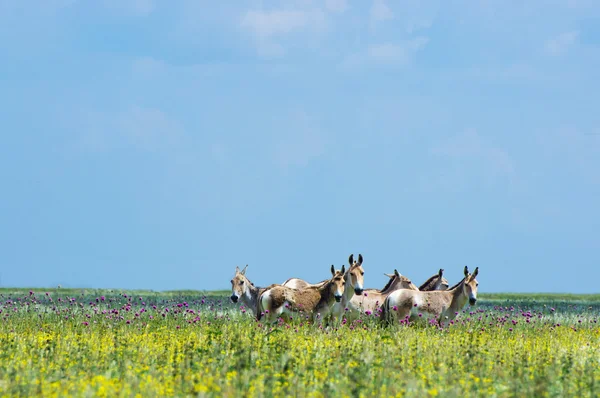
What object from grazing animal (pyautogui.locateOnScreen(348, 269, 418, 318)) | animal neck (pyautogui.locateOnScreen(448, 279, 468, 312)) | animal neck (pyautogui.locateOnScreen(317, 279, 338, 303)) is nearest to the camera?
animal neck (pyautogui.locateOnScreen(317, 279, 338, 303))

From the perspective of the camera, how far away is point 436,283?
26.9m

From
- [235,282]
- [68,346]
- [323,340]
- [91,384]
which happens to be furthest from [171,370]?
[235,282]

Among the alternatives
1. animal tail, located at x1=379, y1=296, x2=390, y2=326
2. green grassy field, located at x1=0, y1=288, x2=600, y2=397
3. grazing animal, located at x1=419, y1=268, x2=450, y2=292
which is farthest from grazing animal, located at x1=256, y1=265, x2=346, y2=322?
grazing animal, located at x1=419, y1=268, x2=450, y2=292

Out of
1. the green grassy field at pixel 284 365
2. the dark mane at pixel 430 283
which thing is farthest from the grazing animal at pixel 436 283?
the green grassy field at pixel 284 365

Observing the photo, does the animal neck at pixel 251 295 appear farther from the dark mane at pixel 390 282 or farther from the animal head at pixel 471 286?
the animal head at pixel 471 286

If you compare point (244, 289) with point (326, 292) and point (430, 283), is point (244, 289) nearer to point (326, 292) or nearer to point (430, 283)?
point (326, 292)

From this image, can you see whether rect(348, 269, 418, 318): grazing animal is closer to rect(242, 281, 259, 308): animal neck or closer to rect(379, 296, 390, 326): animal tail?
Result: rect(379, 296, 390, 326): animal tail

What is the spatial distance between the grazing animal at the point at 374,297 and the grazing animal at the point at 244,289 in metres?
3.90

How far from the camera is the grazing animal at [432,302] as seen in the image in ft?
71.9

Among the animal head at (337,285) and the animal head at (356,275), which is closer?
the animal head at (337,285)

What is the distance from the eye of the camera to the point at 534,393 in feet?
33.9

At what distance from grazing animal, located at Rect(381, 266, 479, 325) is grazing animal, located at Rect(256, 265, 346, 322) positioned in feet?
4.80

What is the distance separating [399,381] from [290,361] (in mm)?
2024

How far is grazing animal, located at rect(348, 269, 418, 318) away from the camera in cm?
2338
